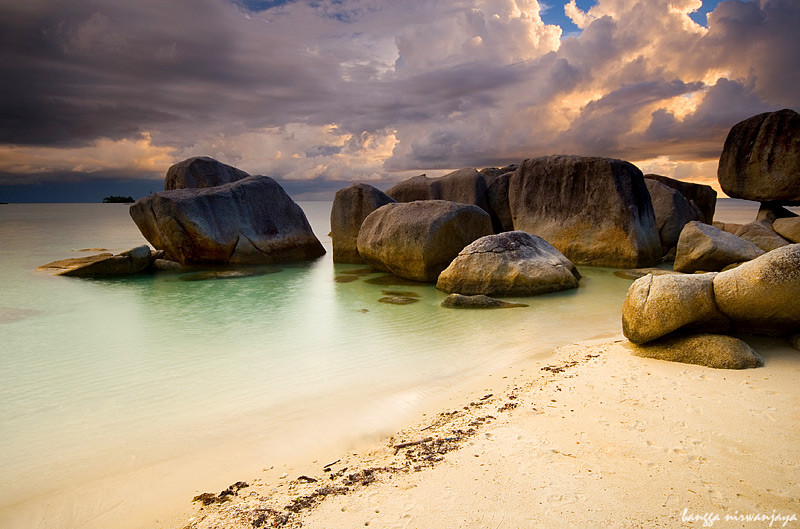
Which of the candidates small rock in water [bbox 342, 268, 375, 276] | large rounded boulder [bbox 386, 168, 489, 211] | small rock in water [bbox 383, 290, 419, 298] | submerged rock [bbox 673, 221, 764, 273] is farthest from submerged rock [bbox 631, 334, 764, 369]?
large rounded boulder [bbox 386, 168, 489, 211]

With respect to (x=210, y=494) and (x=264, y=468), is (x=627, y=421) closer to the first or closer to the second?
(x=264, y=468)

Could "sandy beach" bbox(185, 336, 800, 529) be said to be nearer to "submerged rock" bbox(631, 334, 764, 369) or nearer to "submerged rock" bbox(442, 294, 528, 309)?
"submerged rock" bbox(631, 334, 764, 369)

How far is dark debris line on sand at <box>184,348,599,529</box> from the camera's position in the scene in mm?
2616

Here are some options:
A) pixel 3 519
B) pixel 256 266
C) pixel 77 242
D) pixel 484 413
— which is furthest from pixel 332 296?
pixel 77 242

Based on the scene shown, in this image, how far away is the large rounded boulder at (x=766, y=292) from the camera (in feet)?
14.6

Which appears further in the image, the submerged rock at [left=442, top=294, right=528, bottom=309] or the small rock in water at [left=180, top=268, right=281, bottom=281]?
the small rock in water at [left=180, top=268, right=281, bottom=281]

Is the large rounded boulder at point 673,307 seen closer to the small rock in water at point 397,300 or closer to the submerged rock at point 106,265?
the small rock in water at point 397,300

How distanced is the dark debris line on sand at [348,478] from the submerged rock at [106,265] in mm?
11890

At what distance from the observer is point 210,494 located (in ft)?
9.78

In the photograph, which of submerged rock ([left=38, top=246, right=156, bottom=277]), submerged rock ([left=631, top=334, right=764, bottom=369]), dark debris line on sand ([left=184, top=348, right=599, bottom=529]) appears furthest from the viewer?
submerged rock ([left=38, top=246, right=156, bottom=277])

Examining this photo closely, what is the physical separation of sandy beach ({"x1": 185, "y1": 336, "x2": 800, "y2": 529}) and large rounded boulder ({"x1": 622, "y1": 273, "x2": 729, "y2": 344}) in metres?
0.70

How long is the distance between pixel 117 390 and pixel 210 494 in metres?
2.60

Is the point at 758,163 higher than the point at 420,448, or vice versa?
the point at 758,163

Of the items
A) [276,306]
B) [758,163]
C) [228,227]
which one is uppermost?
[758,163]
